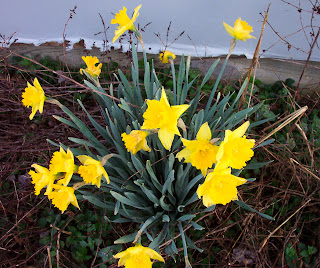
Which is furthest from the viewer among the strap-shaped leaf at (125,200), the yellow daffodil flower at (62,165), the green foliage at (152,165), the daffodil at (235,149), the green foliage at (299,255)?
the green foliage at (299,255)

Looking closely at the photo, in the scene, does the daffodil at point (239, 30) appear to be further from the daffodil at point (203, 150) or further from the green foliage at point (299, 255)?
the green foliage at point (299, 255)

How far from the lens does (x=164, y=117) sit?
864mm

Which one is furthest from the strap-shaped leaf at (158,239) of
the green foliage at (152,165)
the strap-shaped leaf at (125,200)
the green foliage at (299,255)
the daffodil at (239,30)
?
the daffodil at (239,30)

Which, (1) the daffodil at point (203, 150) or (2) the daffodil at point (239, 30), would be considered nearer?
(1) the daffodil at point (203, 150)

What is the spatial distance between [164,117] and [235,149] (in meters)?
0.23

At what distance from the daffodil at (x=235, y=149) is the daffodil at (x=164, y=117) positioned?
0.14 metres

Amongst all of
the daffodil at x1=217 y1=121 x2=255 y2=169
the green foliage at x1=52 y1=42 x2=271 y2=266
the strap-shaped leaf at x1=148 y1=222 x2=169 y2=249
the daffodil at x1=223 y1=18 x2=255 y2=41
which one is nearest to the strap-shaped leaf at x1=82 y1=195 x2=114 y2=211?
the green foliage at x1=52 y1=42 x2=271 y2=266

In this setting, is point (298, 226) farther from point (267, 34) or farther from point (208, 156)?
point (267, 34)

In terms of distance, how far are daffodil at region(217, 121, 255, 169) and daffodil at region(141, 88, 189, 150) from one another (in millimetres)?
144

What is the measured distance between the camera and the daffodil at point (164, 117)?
2.82 ft

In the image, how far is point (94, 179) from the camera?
3.08 feet

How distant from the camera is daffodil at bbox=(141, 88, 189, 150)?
859 mm

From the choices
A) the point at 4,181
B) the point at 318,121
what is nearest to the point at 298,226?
the point at 318,121

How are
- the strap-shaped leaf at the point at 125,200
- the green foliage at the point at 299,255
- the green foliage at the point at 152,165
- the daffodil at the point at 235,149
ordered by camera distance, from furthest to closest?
the green foliage at the point at 299,255
the green foliage at the point at 152,165
the strap-shaped leaf at the point at 125,200
the daffodil at the point at 235,149
